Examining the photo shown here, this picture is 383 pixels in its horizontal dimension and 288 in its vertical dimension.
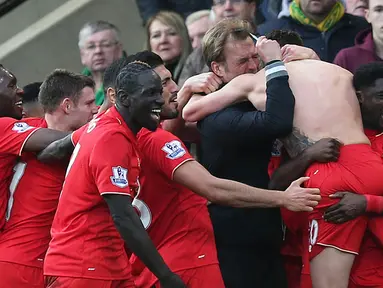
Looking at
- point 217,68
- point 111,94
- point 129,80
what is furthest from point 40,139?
point 217,68

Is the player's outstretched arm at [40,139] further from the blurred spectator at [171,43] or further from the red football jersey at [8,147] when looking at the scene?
the blurred spectator at [171,43]

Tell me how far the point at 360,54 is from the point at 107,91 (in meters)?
Result: 2.07

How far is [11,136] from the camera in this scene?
278 inches

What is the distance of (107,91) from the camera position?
6.82 meters

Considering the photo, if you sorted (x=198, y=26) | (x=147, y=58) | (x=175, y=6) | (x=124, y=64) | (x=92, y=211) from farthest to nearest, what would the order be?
(x=175, y=6) → (x=198, y=26) → (x=147, y=58) → (x=124, y=64) → (x=92, y=211)

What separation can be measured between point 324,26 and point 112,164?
3074mm

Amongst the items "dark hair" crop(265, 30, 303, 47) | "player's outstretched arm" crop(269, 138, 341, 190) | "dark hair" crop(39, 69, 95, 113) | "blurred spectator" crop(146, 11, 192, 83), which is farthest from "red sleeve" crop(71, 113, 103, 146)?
"blurred spectator" crop(146, 11, 192, 83)

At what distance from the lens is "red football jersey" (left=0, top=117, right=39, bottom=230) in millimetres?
7039

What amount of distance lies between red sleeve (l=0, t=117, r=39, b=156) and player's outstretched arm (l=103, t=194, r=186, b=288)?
1.15 meters

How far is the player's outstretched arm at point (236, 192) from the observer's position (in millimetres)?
6402

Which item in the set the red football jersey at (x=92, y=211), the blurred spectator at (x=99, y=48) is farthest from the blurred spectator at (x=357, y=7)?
the red football jersey at (x=92, y=211)

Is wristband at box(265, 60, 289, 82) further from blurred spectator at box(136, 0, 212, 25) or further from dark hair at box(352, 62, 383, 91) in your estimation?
blurred spectator at box(136, 0, 212, 25)

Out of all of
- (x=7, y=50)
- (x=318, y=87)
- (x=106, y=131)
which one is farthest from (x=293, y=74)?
(x=7, y=50)

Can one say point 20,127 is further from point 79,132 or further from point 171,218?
point 171,218
